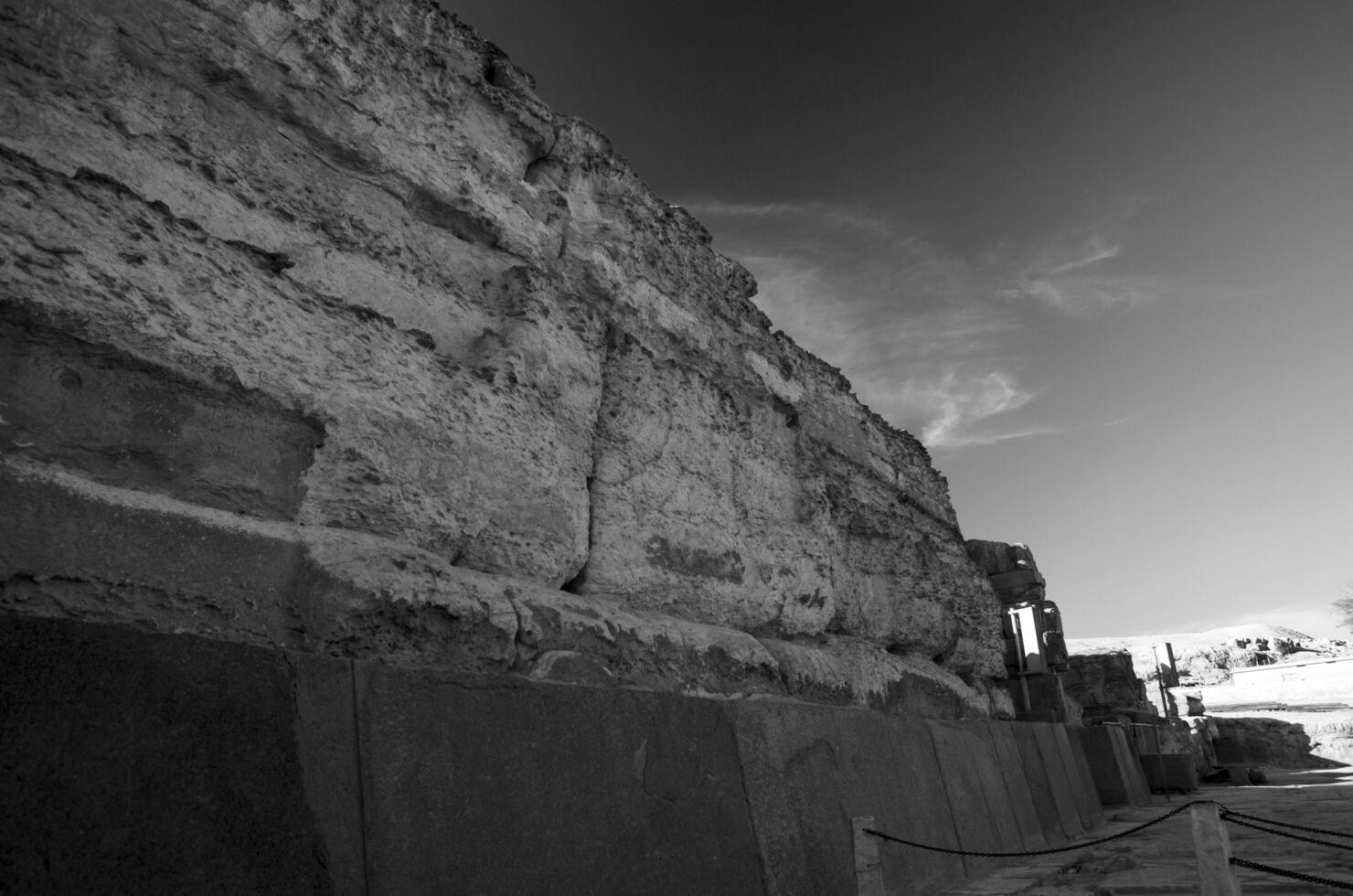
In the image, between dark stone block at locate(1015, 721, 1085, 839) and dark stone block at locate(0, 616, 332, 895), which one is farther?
dark stone block at locate(1015, 721, 1085, 839)

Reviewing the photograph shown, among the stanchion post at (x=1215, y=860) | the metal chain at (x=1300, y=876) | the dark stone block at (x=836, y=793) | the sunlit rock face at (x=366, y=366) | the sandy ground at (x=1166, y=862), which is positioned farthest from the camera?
the sandy ground at (x=1166, y=862)

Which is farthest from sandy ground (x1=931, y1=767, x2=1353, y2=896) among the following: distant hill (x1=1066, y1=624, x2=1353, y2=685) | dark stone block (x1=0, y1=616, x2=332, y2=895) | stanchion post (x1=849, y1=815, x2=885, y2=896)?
distant hill (x1=1066, y1=624, x2=1353, y2=685)

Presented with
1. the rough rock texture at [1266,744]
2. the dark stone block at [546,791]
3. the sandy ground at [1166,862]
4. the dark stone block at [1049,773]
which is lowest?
the rough rock texture at [1266,744]

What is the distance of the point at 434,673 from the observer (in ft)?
8.48

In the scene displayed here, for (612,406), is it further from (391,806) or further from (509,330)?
(391,806)

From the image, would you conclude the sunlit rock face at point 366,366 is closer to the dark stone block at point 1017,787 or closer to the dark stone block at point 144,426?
the dark stone block at point 144,426

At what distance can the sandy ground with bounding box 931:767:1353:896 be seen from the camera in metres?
4.58

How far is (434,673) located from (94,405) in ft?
4.08

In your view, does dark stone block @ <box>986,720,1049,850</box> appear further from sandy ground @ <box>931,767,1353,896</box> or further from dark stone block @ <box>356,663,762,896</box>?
dark stone block @ <box>356,663,762,896</box>

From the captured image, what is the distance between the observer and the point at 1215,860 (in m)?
3.41

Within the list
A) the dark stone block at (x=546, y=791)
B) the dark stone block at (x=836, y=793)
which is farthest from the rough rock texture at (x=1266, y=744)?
the dark stone block at (x=546, y=791)

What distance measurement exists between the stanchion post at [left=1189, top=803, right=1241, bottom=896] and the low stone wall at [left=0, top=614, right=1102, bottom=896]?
1454 mm

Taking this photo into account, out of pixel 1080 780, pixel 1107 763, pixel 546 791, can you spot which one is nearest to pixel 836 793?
Answer: pixel 546 791

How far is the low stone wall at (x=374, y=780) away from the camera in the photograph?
5.74 ft
